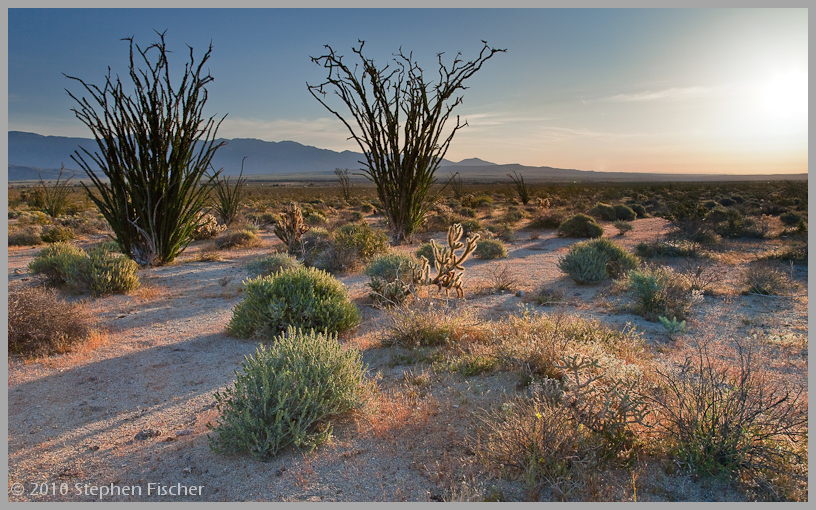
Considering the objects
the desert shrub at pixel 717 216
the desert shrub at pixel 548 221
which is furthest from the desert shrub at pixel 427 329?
the desert shrub at pixel 717 216

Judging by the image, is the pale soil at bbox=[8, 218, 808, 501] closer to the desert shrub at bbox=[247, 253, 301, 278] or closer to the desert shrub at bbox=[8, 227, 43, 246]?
the desert shrub at bbox=[247, 253, 301, 278]

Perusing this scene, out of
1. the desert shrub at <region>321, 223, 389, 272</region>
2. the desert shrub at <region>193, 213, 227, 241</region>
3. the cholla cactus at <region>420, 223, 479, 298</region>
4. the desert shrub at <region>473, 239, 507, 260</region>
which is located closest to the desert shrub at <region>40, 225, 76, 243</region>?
the desert shrub at <region>193, 213, 227, 241</region>

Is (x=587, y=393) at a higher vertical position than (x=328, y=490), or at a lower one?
higher

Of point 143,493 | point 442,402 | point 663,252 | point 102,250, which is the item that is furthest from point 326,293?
point 663,252

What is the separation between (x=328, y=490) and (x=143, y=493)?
3.82 feet

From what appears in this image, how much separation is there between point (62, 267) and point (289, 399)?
6974 mm

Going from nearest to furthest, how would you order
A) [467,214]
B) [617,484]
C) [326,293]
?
[617,484]
[326,293]
[467,214]

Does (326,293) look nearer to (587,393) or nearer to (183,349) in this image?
(183,349)

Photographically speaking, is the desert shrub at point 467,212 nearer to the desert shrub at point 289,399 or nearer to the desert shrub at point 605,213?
the desert shrub at point 605,213

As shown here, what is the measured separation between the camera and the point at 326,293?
6094 millimetres

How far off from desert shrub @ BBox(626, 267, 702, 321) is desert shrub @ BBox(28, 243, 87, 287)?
29.9 feet

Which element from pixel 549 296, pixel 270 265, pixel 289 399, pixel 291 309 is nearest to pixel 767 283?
pixel 549 296

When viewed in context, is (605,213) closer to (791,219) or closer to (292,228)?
(791,219)

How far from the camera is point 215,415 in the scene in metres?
3.84
